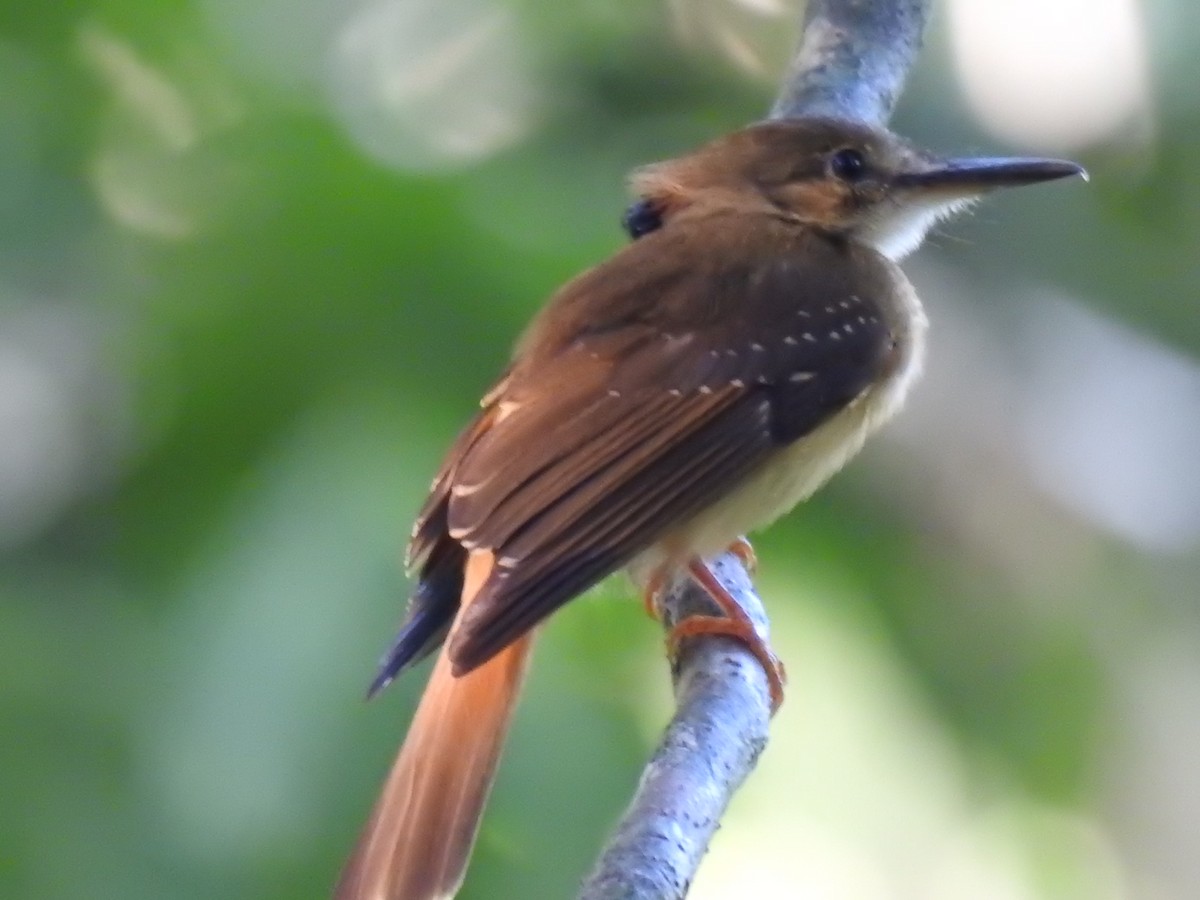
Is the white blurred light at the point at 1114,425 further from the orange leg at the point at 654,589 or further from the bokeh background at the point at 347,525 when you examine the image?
the orange leg at the point at 654,589

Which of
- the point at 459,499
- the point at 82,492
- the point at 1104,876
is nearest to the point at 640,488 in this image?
the point at 459,499

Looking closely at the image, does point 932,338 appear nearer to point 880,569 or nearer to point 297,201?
point 880,569

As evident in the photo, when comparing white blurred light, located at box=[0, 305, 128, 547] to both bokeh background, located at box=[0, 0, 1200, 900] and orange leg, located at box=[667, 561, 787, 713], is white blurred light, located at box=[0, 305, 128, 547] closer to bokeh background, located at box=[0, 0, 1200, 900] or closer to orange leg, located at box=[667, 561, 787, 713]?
bokeh background, located at box=[0, 0, 1200, 900]

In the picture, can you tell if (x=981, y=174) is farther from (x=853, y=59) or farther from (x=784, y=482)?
(x=784, y=482)

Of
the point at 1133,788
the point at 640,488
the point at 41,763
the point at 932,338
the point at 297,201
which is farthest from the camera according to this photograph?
the point at 932,338

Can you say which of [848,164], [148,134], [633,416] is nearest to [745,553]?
[633,416]

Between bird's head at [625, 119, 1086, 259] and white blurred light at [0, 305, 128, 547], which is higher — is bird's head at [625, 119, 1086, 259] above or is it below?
above

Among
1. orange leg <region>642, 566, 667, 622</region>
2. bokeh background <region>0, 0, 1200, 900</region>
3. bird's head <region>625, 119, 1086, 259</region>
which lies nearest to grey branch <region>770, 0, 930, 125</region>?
bird's head <region>625, 119, 1086, 259</region>
